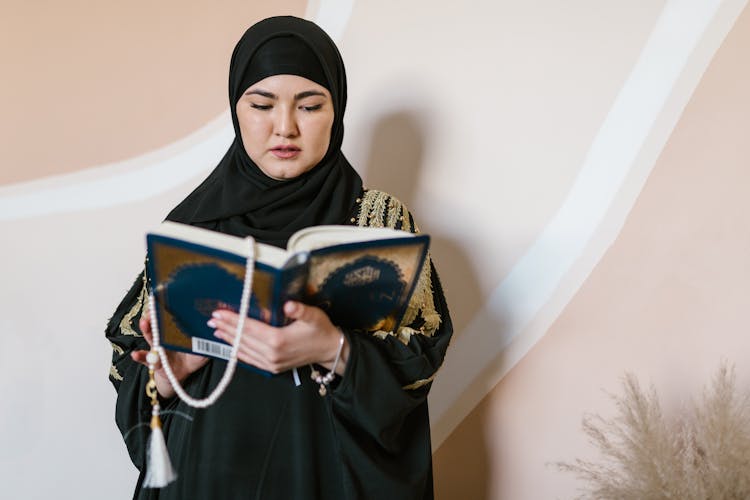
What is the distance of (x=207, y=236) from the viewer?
1102 millimetres

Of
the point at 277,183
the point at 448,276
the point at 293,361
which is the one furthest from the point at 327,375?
the point at 448,276

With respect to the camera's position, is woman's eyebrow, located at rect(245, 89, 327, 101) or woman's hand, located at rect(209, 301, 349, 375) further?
woman's eyebrow, located at rect(245, 89, 327, 101)

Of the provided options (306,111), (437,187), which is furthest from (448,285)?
(306,111)

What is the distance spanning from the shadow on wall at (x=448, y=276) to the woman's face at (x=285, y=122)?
1.58 ft

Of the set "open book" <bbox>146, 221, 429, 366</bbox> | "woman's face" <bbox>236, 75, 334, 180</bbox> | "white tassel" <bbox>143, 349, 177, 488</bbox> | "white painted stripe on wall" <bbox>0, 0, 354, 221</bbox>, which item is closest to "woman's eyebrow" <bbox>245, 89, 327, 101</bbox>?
"woman's face" <bbox>236, 75, 334, 180</bbox>

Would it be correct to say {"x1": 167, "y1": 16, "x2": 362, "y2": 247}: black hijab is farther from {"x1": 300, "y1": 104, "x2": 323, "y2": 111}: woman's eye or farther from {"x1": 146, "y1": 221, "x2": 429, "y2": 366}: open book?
{"x1": 146, "y1": 221, "x2": 429, "y2": 366}: open book

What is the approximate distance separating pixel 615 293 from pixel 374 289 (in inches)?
25.6

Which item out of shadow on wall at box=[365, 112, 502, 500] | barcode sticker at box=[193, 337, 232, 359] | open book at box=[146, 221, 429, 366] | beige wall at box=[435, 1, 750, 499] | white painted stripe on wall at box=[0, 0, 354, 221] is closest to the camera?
open book at box=[146, 221, 429, 366]

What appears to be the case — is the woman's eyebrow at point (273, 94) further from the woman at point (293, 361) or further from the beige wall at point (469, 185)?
the beige wall at point (469, 185)

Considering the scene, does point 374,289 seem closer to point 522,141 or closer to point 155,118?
point 522,141

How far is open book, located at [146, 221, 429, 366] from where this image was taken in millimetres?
1084

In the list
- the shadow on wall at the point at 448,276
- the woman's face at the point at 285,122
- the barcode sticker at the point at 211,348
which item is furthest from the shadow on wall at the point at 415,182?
the barcode sticker at the point at 211,348

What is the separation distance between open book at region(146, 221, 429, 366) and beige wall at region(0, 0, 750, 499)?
0.58m

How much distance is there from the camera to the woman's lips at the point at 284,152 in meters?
1.41
